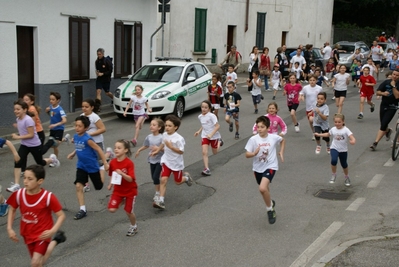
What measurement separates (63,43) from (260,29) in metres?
17.3

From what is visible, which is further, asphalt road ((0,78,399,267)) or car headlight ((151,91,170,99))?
car headlight ((151,91,170,99))

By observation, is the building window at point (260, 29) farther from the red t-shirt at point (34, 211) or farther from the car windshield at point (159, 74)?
the red t-shirt at point (34, 211)

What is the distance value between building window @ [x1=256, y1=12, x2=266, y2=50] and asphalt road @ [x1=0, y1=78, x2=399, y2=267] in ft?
67.5

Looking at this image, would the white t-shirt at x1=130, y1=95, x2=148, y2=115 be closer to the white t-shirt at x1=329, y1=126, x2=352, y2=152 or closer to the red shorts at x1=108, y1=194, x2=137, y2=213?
the white t-shirt at x1=329, y1=126, x2=352, y2=152

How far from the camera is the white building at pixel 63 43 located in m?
15.4

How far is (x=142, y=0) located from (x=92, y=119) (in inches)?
474

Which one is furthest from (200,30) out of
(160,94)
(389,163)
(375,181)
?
(375,181)

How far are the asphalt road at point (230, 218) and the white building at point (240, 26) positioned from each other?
48.2 feet

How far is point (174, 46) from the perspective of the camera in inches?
1035

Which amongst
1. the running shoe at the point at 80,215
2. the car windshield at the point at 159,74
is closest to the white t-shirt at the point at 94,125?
the running shoe at the point at 80,215

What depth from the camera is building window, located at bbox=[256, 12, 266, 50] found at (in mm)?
32469

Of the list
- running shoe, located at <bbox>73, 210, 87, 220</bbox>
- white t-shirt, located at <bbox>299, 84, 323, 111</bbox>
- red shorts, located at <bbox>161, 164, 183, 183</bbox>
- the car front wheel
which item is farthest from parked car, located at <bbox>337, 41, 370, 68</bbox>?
running shoe, located at <bbox>73, 210, 87, 220</bbox>

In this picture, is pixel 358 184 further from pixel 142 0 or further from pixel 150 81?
pixel 142 0

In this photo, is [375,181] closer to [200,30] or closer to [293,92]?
[293,92]
